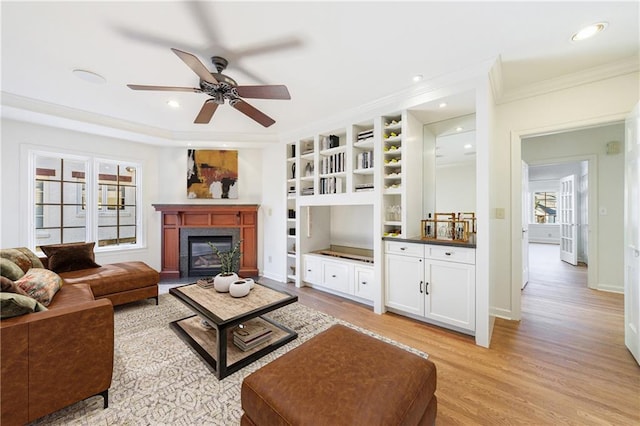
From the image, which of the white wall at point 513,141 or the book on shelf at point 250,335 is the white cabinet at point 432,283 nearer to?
the white wall at point 513,141

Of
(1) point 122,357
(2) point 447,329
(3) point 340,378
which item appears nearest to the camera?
(3) point 340,378

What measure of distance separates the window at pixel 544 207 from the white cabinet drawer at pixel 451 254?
9.77 meters

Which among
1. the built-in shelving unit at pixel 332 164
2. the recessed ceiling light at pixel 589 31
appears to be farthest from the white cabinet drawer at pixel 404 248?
the recessed ceiling light at pixel 589 31

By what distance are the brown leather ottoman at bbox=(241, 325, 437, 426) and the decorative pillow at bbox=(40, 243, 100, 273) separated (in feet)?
11.0

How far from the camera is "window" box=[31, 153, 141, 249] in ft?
12.3

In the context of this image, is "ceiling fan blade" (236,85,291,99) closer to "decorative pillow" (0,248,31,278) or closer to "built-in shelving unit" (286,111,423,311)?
"built-in shelving unit" (286,111,423,311)

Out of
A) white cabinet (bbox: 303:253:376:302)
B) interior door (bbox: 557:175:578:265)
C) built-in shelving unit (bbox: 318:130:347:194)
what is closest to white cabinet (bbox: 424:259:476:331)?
white cabinet (bbox: 303:253:376:302)

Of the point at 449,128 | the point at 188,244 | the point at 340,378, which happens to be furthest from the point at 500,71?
the point at 188,244

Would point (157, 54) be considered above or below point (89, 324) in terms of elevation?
above

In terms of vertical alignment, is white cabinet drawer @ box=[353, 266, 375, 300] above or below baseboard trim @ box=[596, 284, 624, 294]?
above

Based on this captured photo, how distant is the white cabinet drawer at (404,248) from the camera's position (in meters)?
2.77

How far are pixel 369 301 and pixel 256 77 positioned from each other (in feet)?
9.92

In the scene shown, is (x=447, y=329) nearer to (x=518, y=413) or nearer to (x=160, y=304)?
(x=518, y=413)

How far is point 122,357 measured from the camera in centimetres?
210
